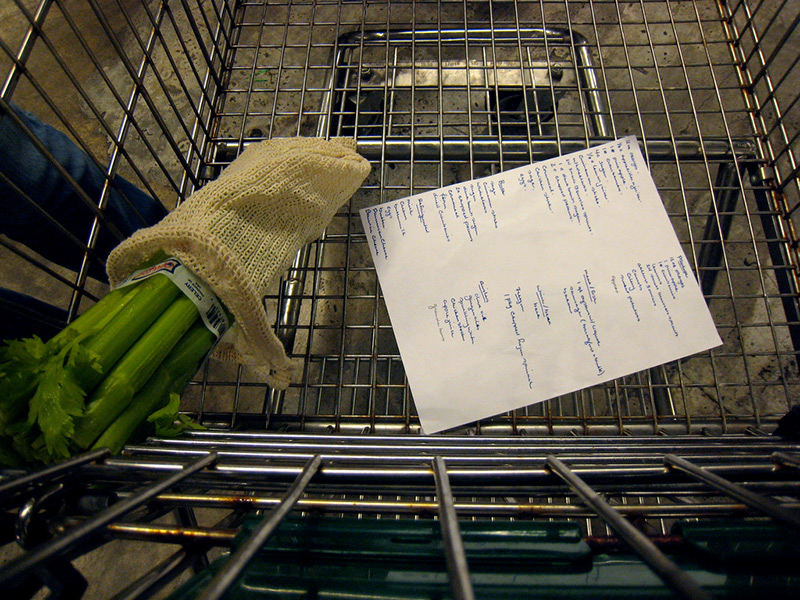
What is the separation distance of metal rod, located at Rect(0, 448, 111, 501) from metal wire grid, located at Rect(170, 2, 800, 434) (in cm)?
17

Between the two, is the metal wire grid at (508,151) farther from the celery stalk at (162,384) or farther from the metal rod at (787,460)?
the metal rod at (787,460)

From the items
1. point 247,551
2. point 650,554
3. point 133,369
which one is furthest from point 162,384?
point 650,554

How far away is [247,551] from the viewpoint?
6.6 inches

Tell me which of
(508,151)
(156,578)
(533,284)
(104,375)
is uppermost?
(508,151)

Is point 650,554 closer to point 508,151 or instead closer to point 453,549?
point 453,549

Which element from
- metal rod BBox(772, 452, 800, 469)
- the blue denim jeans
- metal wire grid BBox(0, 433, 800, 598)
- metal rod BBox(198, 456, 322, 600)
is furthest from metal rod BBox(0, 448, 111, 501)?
metal rod BBox(772, 452, 800, 469)

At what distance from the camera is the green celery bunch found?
0.29 meters

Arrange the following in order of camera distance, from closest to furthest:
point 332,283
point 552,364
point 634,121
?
point 552,364, point 332,283, point 634,121

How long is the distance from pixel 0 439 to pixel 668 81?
117cm

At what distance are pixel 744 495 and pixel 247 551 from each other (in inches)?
8.2

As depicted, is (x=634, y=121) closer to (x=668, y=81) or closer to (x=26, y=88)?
(x=668, y=81)

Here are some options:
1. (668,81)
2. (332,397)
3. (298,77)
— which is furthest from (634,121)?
(332,397)

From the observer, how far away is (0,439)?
0.99 ft

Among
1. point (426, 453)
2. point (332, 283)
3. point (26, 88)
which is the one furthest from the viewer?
point (26, 88)
